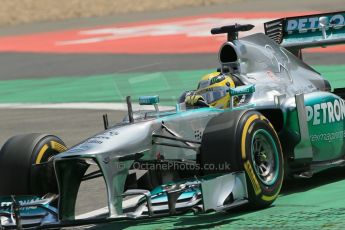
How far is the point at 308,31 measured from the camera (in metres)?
10.4

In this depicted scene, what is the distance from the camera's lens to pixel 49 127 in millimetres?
14758

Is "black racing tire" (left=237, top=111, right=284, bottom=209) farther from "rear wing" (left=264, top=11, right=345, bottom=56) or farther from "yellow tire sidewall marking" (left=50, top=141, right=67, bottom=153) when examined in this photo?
"rear wing" (left=264, top=11, right=345, bottom=56)

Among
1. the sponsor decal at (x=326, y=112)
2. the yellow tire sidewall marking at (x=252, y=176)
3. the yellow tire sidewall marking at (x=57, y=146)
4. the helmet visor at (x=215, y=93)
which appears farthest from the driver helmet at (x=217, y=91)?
the yellow tire sidewall marking at (x=57, y=146)

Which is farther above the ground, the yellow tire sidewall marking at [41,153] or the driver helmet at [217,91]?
the driver helmet at [217,91]

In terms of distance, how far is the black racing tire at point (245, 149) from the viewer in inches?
299

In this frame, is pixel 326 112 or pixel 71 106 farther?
pixel 71 106

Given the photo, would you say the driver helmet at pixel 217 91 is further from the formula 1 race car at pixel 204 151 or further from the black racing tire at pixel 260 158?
the black racing tire at pixel 260 158

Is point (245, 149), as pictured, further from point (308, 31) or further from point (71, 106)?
point (71, 106)

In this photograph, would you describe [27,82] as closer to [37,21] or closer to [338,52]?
[338,52]

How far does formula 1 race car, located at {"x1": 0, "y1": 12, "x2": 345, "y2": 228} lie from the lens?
7.34m

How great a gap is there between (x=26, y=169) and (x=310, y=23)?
3.79 metres

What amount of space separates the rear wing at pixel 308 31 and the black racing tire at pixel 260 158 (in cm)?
241

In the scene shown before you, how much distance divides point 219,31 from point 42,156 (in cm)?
220

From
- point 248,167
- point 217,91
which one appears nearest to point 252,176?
point 248,167
